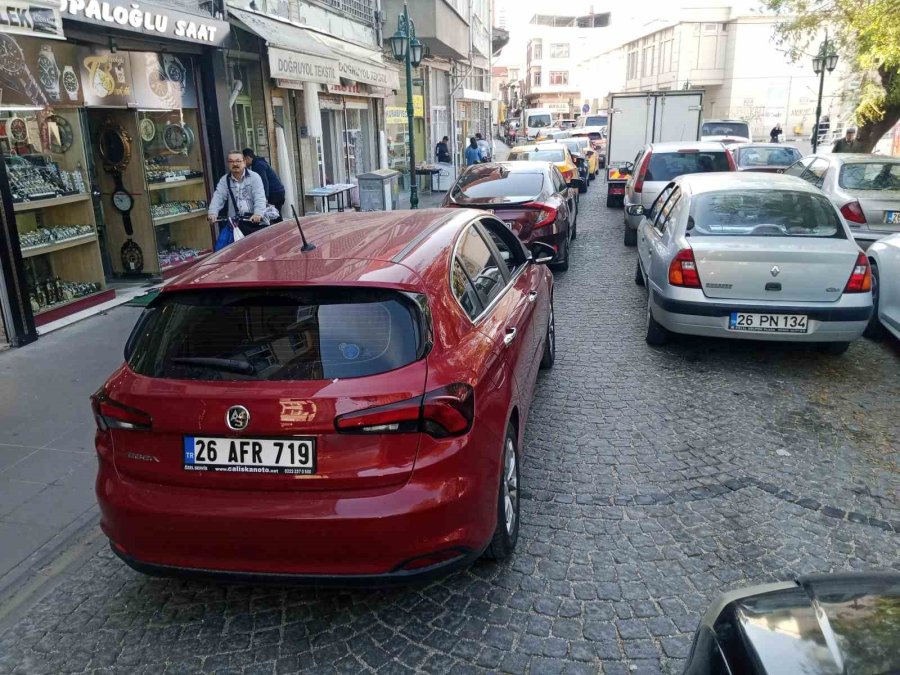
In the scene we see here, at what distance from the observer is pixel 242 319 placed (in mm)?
3006

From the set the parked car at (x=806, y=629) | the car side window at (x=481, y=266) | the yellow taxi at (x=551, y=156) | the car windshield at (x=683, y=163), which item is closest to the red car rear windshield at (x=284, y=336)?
the car side window at (x=481, y=266)

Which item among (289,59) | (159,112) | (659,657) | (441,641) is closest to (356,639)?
(441,641)

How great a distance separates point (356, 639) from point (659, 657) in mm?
1237

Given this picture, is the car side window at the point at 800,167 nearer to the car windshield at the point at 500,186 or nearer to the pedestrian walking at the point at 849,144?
the car windshield at the point at 500,186

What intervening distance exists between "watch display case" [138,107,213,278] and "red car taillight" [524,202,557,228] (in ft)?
16.1

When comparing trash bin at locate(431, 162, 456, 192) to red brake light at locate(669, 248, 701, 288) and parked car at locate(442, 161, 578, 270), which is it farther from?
red brake light at locate(669, 248, 701, 288)

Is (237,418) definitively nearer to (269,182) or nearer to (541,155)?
(269,182)

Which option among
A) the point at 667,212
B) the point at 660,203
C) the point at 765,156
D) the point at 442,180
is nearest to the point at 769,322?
the point at 667,212

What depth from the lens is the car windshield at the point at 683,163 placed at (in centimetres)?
1215

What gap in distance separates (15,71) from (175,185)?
316cm

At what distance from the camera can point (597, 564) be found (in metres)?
3.52

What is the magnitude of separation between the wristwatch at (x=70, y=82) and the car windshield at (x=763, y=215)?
6.74 m

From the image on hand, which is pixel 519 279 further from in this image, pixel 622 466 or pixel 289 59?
pixel 289 59

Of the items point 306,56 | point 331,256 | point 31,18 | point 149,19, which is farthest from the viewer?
point 306,56
